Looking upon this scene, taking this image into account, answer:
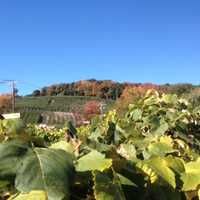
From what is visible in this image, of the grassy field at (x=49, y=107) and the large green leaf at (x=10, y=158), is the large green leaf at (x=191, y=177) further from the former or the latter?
the grassy field at (x=49, y=107)

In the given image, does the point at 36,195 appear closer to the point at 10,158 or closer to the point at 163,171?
the point at 10,158

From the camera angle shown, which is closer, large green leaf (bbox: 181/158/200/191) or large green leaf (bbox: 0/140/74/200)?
large green leaf (bbox: 0/140/74/200)

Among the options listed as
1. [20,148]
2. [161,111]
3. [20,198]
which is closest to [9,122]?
[20,148]

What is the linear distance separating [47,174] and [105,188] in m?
0.12

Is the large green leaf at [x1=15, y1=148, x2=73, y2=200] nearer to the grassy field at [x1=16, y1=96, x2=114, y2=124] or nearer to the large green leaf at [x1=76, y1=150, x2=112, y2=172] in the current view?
the large green leaf at [x1=76, y1=150, x2=112, y2=172]

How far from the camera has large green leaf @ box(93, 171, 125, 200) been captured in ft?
3.54

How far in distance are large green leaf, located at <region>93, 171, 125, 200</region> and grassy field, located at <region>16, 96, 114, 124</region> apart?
59762mm

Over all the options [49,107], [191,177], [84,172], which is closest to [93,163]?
[84,172]

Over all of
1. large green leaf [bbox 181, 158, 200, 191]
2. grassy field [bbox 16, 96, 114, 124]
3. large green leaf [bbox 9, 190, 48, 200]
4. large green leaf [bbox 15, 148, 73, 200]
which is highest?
large green leaf [bbox 15, 148, 73, 200]

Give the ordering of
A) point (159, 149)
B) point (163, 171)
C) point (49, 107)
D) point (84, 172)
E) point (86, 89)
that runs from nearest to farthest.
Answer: point (84, 172), point (163, 171), point (159, 149), point (49, 107), point (86, 89)

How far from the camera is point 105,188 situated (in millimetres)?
1093

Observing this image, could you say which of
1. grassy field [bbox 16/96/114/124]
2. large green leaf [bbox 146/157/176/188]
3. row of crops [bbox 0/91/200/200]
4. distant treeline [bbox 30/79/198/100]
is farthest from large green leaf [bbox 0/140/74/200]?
distant treeline [bbox 30/79/198/100]

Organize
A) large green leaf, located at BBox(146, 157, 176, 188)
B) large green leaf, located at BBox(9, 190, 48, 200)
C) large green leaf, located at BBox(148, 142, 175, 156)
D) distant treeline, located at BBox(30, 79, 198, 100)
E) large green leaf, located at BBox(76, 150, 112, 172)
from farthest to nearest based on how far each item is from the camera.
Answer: distant treeline, located at BBox(30, 79, 198, 100) → large green leaf, located at BBox(148, 142, 175, 156) → large green leaf, located at BBox(146, 157, 176, 188) → large green leaf, located at BBox(76, 150, 112, 172) → large green leaf, located at BBox(9, 190, 48, 200)

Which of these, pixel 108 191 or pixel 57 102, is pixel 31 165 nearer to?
pixel 108 191
